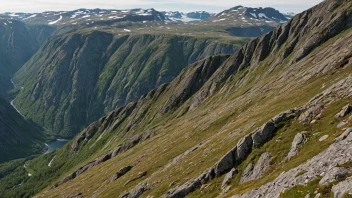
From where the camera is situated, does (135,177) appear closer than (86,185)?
Yes

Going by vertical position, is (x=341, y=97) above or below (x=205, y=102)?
above

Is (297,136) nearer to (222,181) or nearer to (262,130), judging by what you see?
(262,130)

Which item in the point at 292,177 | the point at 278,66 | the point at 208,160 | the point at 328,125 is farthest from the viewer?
the point at 278,66

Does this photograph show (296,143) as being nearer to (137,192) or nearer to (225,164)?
(225,164)

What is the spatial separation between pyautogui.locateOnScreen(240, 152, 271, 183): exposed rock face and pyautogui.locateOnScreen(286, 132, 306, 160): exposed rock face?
3.66 metres

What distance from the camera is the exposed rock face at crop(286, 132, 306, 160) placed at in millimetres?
46384

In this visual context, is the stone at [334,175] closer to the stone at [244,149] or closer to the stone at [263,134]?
the stone at [263,134]

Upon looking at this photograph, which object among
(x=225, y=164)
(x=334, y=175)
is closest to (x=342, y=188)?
(x=334, y=175)

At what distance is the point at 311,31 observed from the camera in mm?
166500

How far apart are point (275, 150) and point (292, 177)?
54.6 ft

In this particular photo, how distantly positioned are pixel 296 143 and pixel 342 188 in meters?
22.2

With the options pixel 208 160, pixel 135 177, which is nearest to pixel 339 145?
pixel 208 160

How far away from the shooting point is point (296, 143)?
157 feet

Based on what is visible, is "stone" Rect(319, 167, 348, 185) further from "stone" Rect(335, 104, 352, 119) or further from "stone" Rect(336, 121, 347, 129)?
"stone" Rect(335, 104, 352, 119)
